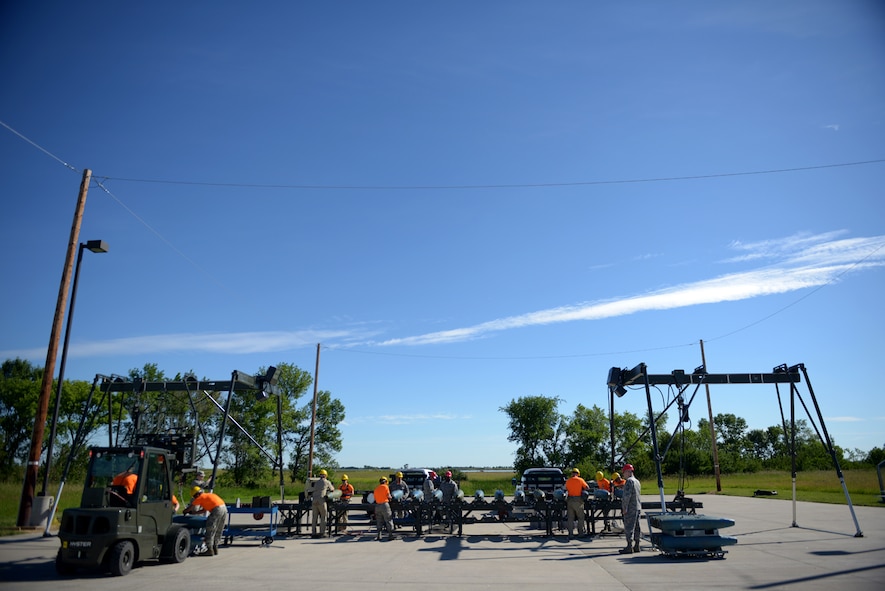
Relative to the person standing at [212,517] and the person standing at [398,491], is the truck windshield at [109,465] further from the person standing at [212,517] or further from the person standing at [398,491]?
the person standing at [398,491]

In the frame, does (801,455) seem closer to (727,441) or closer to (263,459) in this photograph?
(727,441)

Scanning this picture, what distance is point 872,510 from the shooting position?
73.5 ft

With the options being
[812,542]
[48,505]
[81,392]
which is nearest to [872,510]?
[812,542]

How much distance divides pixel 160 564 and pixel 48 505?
7.97 metres

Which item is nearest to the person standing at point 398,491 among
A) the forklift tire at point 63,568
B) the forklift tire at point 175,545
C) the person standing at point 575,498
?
the person standing at point 575,498

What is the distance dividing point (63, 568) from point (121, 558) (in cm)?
101

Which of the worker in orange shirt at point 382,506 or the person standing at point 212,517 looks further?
the worker in orange shirt at point 382,506

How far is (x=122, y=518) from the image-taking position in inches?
424

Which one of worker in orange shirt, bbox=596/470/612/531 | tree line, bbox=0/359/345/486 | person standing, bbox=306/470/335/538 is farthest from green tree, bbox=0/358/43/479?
worker in orange shirt, bbox=596/470/612/531

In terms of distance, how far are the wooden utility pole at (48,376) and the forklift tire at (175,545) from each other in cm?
716

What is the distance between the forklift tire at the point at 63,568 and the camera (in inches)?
409

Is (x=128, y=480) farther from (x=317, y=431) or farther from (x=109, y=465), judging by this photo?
(x=317, y=431)

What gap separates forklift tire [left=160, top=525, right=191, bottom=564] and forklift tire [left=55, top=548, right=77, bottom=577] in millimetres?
1731

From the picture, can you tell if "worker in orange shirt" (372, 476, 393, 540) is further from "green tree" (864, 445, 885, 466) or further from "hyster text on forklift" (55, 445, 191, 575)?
"green tree" (864, 445, 885, 466)
